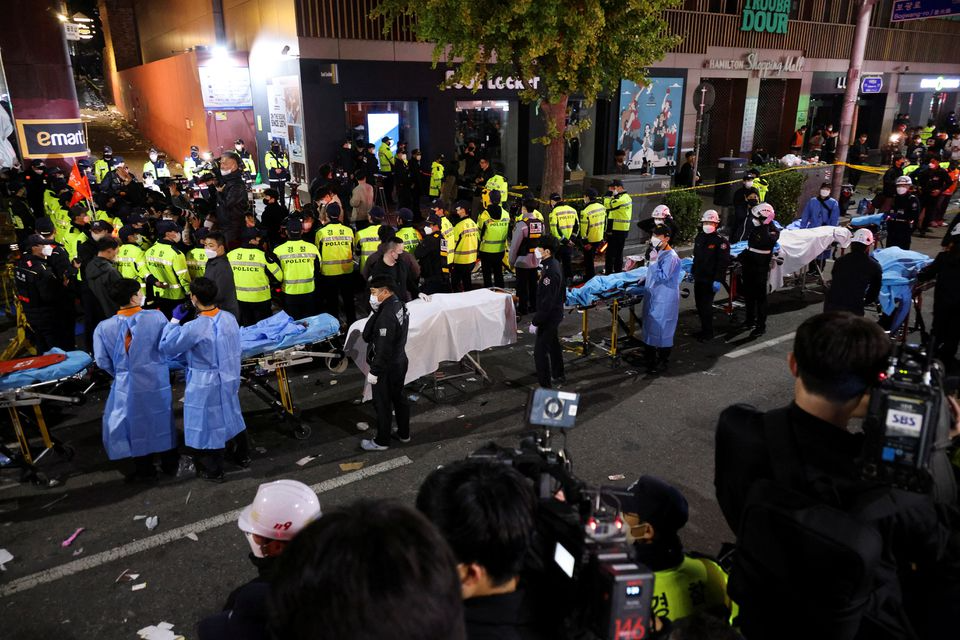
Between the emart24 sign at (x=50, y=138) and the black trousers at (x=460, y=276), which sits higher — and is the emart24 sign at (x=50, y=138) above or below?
above

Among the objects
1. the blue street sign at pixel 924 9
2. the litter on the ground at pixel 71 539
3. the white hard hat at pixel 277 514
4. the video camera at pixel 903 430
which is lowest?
the litter on the ground at pixel 71 539

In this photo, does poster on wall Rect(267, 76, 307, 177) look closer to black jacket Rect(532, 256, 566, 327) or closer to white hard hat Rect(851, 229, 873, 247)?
black jacket Rect(532, 256, 566, 327)

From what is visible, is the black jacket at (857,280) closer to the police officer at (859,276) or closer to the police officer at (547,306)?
the police officer at (859,276)

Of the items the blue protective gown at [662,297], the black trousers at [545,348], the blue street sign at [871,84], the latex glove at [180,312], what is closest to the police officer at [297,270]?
the latex glove at [180,312]

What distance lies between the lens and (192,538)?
213 inches

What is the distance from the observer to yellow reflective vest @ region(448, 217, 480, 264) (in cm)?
1064

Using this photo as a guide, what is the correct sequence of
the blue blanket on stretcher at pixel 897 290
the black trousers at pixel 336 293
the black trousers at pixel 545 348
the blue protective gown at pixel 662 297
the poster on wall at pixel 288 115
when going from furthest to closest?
the poster on wall at pixel 288 115
the black trousers at pixel 336 293
the blue blanket on stretcher at pixel 897 290
the blue protective gown at pixel 662 297
the black trousers at pixel 545 348

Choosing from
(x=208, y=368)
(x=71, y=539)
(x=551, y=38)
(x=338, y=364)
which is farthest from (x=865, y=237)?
(x=71, y=539)

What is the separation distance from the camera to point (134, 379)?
5945 millimetres

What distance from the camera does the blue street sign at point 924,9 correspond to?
59.6ft

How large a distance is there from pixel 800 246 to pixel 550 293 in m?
6.00

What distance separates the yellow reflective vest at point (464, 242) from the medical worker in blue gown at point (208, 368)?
508cm

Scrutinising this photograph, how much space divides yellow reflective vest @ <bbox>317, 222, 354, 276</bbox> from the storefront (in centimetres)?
3293

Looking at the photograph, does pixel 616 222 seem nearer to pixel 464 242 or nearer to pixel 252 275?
pixel 464 242
